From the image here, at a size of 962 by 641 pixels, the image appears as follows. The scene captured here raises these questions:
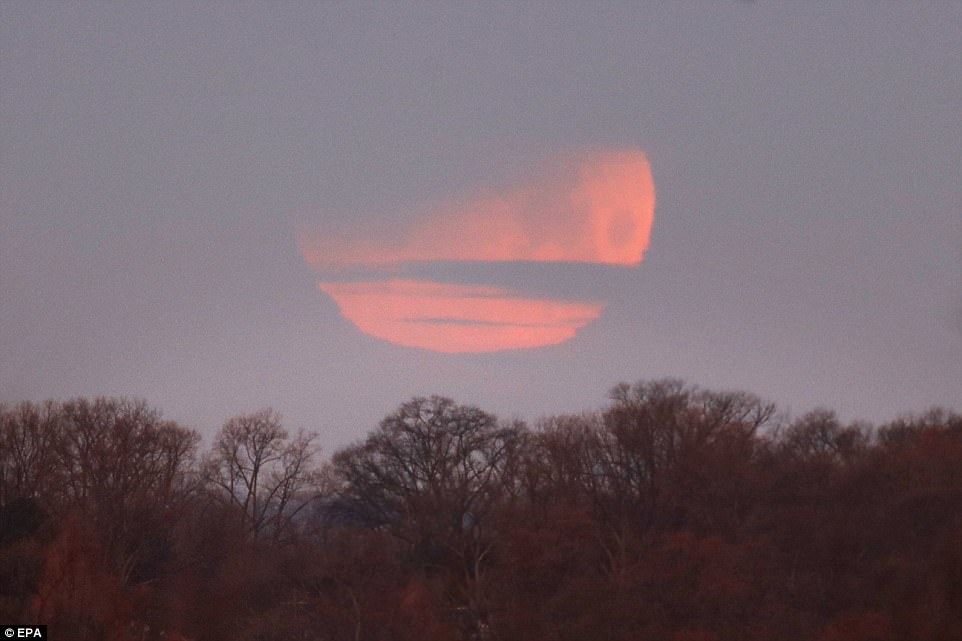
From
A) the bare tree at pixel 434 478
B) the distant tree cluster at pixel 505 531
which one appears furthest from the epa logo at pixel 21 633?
the bare tree at pixel 434 478

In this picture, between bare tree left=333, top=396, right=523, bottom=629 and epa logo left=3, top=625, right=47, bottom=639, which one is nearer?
epa logo left=3, top=625, right=47, bottom=639

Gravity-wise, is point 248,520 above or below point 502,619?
above

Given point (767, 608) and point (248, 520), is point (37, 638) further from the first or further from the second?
point (248, 520)

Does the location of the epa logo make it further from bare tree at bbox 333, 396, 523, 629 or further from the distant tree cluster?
bare tree at bbox 333, 396, 523, 629

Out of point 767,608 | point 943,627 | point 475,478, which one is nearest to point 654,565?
point 767,608

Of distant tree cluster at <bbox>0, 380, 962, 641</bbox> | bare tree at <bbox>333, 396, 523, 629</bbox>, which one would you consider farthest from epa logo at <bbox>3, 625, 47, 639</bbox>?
bare tree at <bbox>333, 396, 523, 629</bbox>

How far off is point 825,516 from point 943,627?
1479cm

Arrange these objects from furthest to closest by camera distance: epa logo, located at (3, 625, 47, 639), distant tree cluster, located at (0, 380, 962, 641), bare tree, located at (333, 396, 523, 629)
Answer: bare tree, located at (333, 396, 523, 629) < distant tree cluster, located at (0, 380, 962, 641) < epa logo, located at (3, 625, 47, 639)

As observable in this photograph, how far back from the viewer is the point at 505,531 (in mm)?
54531

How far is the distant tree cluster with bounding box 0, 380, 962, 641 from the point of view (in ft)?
147

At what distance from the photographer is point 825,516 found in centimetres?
5184

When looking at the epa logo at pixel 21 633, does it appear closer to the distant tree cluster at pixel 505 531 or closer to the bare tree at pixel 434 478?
the distant tree cluster at pixel 505 531

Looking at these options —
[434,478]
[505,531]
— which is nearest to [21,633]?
[505,531]

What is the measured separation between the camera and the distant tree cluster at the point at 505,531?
147 ft
